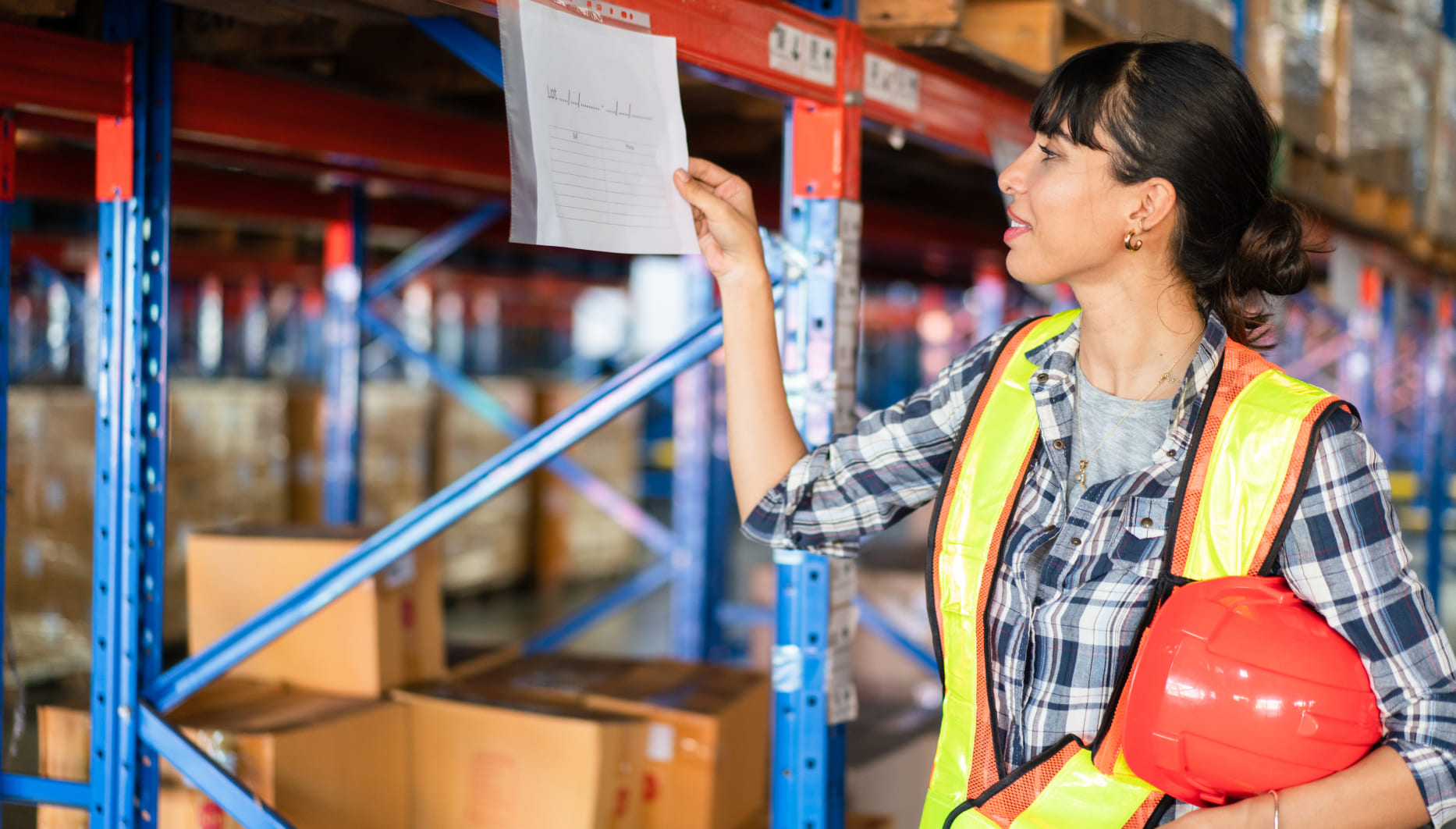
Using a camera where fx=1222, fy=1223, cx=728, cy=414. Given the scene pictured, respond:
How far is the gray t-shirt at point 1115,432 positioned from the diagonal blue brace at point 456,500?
668 millimetres

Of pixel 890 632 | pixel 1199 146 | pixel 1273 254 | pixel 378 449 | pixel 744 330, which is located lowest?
pixel 890 632

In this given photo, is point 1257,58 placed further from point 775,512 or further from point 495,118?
point 775,512

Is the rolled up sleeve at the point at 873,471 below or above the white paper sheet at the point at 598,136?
below

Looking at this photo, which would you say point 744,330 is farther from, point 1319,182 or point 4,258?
point 1319,182

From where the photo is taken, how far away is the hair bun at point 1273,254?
5.32 ft

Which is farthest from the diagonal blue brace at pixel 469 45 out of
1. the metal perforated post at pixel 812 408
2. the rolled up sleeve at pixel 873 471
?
the rolled up sleeve at pixel 873 471

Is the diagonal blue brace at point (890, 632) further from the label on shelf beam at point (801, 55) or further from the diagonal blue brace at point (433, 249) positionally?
the label on shelf beam at point (801, 55)

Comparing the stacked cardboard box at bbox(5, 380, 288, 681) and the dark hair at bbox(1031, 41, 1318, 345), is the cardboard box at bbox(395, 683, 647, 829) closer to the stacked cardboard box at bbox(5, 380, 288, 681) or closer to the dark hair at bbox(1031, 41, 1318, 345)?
the dark hair at bbox(1031, 41, 1318, 345)

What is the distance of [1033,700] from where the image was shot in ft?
5.13

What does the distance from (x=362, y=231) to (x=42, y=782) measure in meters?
2.55

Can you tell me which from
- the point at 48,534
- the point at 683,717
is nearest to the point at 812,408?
the point at 683,717

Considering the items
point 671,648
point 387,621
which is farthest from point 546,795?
point 671,648

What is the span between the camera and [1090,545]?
1558 millimetres

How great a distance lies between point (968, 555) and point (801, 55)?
100 centimetres
